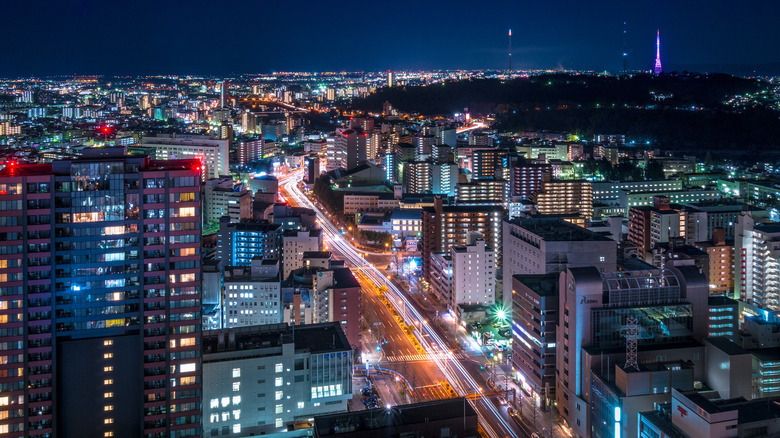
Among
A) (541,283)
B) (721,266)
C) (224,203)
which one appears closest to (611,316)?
(541,283)

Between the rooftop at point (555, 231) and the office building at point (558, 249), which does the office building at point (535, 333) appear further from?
the rooftop at point (555, 231)

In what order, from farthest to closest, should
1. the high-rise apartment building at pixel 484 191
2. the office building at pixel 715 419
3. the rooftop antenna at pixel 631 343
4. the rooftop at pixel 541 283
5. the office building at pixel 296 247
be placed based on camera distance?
the high-rise apartment building at pixel 484 191
the office building at pixel 296 247
the rooftop at pixel 541 283
the rooftop antenna at pixel 631 343
the office building at pixel 715 419

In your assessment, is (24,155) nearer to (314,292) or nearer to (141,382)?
(314,292)

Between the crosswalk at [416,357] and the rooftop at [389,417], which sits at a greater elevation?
the rooftop at [389,417]

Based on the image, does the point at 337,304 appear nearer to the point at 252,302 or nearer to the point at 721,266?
the point at 252,302

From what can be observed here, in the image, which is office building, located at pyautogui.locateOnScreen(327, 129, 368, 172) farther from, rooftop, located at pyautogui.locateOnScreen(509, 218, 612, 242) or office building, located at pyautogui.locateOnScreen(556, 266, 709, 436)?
office building, located at pyautogui.locateOnScreen(556, 266, 709, 436)

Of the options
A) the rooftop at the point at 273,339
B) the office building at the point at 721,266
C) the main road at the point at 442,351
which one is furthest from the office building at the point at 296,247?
the office building at the point at 721,266
